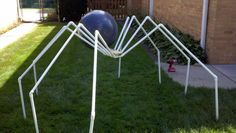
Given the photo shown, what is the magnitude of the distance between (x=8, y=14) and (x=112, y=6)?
4834 millimetres

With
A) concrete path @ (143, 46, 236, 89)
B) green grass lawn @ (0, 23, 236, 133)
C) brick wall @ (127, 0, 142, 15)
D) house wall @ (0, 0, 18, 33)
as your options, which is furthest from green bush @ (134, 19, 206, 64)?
brick wall @ (127, 0, 142, 15)

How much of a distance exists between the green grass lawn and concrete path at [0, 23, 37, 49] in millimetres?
2501

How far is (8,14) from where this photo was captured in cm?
1090

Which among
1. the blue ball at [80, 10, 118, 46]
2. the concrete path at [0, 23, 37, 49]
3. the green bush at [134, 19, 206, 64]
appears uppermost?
the blue ball at [80, 10, 118, 46]

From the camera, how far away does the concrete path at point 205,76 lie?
512 cm

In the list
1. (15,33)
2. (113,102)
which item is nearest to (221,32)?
(113,102)

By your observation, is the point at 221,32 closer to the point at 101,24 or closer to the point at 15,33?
the point at 101,24

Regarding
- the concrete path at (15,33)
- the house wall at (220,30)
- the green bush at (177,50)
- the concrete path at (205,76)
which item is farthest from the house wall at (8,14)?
the house wall at (220,30)

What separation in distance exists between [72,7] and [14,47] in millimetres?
5257

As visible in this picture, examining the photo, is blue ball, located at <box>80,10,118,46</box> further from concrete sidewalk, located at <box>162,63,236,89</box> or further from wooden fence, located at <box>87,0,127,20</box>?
wooden fence, located at <box>87,0,127,20</box>

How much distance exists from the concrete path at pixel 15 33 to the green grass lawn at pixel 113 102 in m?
2.50

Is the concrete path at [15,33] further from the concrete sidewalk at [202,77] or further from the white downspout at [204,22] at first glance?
the white downspout at [204,22]

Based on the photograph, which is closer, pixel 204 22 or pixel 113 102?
pixel 113 102

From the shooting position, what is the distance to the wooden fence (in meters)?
13.7
